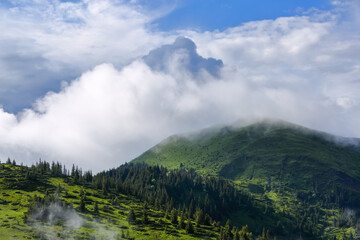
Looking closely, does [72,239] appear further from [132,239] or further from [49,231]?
[132,239]

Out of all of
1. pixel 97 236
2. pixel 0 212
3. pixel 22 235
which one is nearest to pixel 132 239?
pixel 97 236

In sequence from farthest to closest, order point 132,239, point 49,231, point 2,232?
point 132,239 → point 49,231 → point 2,232

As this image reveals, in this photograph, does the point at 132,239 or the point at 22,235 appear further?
the point at 132,239

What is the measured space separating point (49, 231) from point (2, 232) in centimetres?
2348

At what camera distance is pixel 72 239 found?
176 meters

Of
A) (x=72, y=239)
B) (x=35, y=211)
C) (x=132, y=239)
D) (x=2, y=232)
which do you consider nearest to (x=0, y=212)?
(x=35, y=211)

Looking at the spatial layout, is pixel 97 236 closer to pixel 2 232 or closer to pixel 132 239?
pixel 132 239

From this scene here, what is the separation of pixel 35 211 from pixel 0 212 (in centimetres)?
2070

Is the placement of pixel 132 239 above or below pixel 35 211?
below

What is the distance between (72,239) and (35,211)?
39.3 metres

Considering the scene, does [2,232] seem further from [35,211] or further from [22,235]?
[35,211]

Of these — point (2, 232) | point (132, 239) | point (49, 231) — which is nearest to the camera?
point (2, 232)

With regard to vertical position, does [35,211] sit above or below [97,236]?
above

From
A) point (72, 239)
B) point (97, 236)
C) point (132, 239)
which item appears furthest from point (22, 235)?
point (132, 239)
